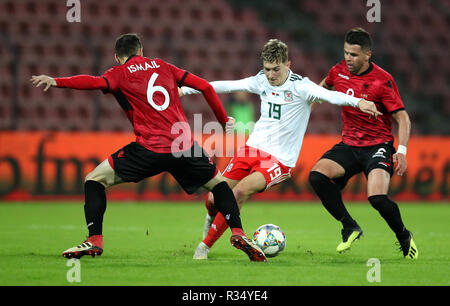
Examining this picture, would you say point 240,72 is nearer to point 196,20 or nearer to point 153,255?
point 196,20

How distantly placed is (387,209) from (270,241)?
3.70 ft

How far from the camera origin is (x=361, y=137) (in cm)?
718

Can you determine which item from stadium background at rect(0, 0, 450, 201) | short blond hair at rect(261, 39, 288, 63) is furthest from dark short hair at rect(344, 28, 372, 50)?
stadium background at rect(0, 0, 450, 201)

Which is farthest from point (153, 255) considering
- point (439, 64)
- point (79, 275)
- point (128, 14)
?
point (439, 64)

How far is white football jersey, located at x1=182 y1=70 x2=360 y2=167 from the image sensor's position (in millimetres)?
7113

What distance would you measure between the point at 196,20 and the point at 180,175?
40.2 ft

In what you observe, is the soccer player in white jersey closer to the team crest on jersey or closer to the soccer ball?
the team crest on jersey

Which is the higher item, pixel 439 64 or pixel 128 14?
pixel 128 14

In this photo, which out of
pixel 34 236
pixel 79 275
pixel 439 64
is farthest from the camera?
pixel 439 64

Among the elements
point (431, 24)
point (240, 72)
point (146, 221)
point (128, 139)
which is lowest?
point (146, 221)

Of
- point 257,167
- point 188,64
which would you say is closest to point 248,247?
point 257,167

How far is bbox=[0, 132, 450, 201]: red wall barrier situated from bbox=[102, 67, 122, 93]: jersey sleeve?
698 cm

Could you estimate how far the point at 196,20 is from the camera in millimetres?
18078

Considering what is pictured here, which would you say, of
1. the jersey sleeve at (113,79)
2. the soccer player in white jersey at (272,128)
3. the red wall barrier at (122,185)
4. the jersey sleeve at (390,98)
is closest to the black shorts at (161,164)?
the jersey sleeve at (113,79)
